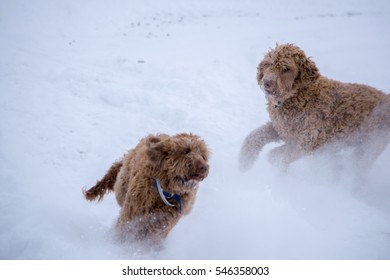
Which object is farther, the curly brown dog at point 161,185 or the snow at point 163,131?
the snow at point 163,131

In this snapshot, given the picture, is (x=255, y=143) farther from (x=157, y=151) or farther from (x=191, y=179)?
(x=157, y=151)

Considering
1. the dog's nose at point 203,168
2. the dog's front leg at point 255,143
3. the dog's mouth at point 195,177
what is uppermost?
the dog's front leg at point 255,143

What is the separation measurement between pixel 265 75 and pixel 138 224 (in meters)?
3.20

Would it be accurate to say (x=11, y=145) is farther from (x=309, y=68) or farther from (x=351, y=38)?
(x=351, y=38)

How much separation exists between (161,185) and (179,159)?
393 mm

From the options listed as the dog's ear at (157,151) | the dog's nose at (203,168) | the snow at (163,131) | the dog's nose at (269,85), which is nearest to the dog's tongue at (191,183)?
the dog's nose at (203,168)

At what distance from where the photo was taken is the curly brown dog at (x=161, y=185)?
380 cm

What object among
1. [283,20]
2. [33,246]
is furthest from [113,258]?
[283,20]

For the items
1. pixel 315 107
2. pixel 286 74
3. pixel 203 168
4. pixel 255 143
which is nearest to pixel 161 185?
pixel 203 168

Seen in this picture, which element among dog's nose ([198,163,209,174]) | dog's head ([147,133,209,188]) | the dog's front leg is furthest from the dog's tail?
the dog's front leg

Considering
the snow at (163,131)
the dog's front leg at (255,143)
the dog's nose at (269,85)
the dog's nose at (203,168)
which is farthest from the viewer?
the dog's front leg at (255,143)

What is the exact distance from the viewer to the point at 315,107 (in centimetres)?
552

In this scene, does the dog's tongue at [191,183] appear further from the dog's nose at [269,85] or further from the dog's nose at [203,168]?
the dog's nose at [269,85]

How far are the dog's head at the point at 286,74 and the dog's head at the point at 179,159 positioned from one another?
83.3 inches
